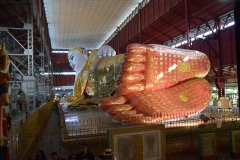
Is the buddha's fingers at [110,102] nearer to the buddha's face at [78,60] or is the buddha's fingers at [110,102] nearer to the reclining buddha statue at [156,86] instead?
the reclining buddha statue at [156,86]

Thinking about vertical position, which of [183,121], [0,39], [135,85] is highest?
[0,39]

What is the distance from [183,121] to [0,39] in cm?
933

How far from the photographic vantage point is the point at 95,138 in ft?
13.3

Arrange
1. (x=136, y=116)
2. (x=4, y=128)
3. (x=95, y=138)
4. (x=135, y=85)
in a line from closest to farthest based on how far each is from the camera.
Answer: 1. (x=4, y=128)
2. (x=95, y=138)
3. (x=136, y=116)
4. (x=135, y=85)

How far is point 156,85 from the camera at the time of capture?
500 centimetres

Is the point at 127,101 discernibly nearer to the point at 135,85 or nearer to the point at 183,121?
the point at 135,85

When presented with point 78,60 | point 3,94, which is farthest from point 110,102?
point 78,60

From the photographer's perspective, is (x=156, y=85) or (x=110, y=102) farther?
(x=156, y=85)

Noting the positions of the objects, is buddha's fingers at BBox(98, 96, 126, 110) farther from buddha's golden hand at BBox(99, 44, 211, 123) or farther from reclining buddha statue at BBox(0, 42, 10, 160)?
reclining buddha statue at BBox(0, 42, 10, 160)

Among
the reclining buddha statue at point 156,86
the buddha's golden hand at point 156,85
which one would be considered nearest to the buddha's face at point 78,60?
the reclining buddha statue at point 156,86

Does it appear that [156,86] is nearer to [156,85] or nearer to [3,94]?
[156,85]

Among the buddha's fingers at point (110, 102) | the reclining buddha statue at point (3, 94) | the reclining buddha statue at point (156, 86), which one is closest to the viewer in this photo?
the reclining buddha statue at point (3, 94)

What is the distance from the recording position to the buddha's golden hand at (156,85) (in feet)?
15.5

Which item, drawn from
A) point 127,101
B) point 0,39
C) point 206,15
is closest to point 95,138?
point 127,101
